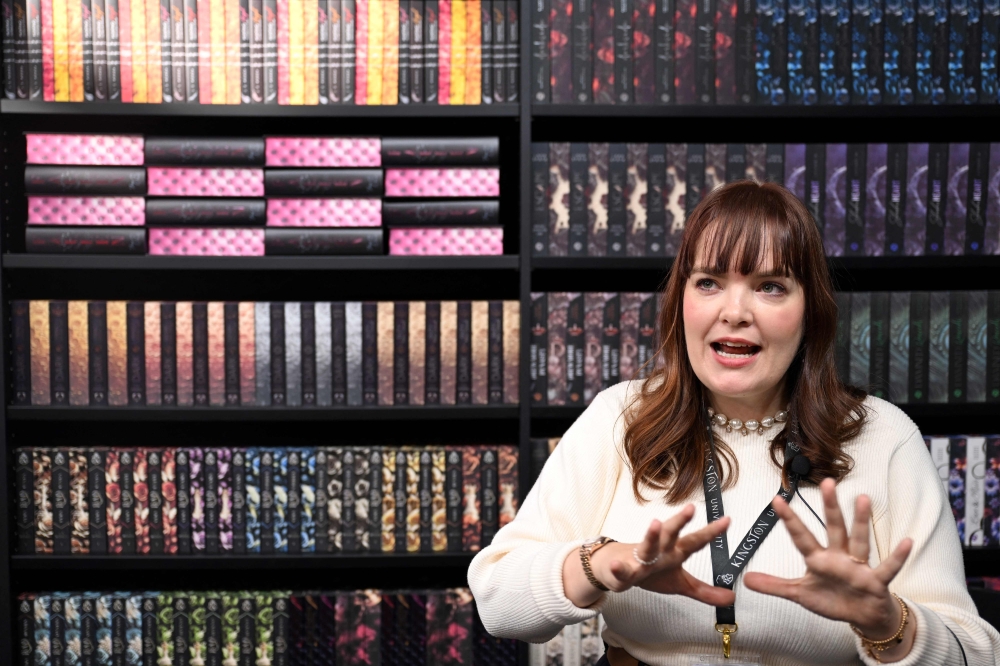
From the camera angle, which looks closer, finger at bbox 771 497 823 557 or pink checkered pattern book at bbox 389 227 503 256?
finger at bbox 771 497 823 557

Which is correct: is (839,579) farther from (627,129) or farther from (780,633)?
(627,129)

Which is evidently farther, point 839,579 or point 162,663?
point 162,663

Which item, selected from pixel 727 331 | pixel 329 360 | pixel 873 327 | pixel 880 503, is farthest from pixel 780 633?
pixel 329 360

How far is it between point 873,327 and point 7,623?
197 cm

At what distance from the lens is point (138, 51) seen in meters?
1.76

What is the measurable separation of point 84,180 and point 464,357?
34.8 inches

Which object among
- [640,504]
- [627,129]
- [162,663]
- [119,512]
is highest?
[627,129]

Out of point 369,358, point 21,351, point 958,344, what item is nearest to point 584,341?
point 369,358

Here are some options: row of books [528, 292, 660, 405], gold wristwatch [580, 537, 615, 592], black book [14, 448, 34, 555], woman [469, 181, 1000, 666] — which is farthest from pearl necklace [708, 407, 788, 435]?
black book [14, 448, 34, 555]

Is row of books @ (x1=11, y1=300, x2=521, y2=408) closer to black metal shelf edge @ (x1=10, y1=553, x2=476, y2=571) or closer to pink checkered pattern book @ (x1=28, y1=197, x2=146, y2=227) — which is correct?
pink checkered pattern book @ (x1=28, y1=197, x2=146, y2=227)

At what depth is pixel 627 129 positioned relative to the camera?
2033 millimetres

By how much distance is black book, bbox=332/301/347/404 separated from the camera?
1823 mm

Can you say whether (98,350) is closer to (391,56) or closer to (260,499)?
(260,499)

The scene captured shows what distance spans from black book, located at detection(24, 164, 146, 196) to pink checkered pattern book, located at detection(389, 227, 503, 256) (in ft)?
1.82
